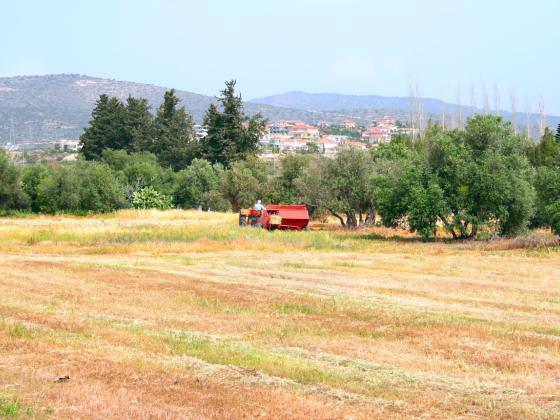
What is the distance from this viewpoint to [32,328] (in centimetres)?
1666

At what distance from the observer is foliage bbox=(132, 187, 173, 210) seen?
299 feet

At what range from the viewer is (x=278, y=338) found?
16906mm

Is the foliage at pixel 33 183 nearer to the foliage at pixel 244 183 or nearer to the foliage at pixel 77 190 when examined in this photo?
the foliage at pixel 77 190

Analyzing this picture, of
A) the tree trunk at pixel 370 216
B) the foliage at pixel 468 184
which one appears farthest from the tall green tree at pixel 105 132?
the foliage at pixel 468 184

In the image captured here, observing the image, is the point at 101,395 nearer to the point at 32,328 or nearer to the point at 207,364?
the point at 207,364

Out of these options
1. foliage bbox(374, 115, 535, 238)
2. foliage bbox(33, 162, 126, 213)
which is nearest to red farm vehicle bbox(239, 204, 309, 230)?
foliage bbox(374, 115, 535, 238)

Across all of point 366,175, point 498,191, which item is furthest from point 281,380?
point 366,175

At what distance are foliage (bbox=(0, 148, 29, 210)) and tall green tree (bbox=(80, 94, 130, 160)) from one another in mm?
41644

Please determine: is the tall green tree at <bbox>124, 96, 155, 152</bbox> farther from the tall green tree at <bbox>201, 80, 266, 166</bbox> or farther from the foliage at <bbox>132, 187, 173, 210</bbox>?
the foliage at <bbox>132, 187, 173, 210</bbox>

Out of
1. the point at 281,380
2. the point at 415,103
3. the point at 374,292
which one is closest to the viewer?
Answer: the point at 281,380

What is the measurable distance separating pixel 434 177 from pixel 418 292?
24.7m

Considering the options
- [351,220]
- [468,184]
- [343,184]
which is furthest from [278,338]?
[351,220]

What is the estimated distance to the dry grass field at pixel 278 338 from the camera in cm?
1126

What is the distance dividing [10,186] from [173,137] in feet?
145
